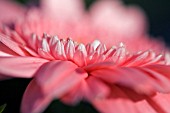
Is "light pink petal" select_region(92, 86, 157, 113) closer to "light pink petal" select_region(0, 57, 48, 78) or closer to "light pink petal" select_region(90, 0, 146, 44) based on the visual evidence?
"light pink petal" select_region(0, 57, 48, 78)

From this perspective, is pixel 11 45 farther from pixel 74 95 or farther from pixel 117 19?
pixel 117 19

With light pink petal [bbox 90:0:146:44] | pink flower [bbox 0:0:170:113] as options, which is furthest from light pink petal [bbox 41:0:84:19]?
pink flower [bbox 0:0:170:113]

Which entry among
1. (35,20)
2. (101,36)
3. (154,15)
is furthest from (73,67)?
(154,15)

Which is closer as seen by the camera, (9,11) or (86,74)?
(86,74)

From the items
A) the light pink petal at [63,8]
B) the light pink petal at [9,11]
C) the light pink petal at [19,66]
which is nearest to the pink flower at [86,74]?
the light pink petal at [19,66]

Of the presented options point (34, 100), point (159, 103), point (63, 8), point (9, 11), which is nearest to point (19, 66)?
point (34, 100)

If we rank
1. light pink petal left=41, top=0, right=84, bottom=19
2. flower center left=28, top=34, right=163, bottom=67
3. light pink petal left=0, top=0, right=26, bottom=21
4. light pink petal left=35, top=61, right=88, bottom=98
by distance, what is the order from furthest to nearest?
light pink petal left=41, top=0, right=84, bottom=19 → light pink petal left=0, top=0, right=26, bottom=21 → flower center left=28, top=34, right=163, bottom=67 → light pink petal left=35, top=61, right=88, bottom=98
